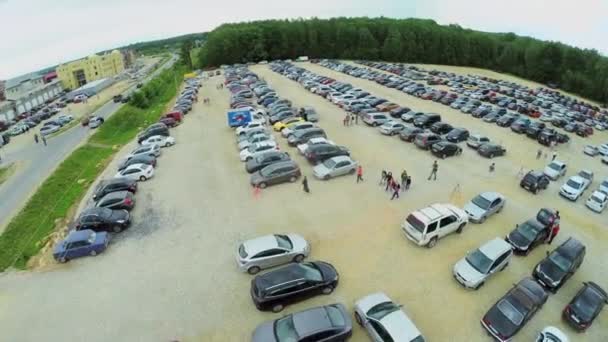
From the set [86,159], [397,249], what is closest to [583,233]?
[397,249]

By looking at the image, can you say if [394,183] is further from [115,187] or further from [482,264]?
[115,187]

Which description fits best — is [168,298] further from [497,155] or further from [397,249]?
[497,155]

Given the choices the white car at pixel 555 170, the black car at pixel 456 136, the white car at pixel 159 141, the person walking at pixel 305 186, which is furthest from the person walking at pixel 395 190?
the white car at pixel 159 141

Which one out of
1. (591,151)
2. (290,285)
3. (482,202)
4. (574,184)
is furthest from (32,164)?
(591,151)

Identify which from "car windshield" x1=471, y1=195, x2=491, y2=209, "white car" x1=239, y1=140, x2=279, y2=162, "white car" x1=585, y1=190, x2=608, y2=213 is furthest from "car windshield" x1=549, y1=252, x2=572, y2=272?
"white car" x1=239, y1=140, x2=279, y2=162

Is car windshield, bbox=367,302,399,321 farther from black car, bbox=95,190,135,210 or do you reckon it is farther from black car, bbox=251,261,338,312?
black car, bbox=95,190,135,210

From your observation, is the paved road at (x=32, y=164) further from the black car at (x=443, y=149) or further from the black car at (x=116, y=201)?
the black car at (x=443, y=149)

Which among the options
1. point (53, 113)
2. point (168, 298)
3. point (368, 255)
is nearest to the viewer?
point (168, 298)
